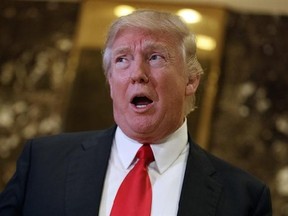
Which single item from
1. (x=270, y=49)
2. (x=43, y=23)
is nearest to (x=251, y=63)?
(x=270, y=49)

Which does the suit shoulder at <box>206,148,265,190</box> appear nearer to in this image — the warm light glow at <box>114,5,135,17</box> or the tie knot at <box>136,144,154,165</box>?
the tie knot at <box>136,144,154,165</box>

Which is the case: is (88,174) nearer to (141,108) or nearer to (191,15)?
(141,108)

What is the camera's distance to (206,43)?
2.73 meters

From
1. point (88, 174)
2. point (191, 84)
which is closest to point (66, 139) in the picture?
point (88, 174)

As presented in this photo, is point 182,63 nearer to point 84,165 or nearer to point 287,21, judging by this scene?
point 84,165

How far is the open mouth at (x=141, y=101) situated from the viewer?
1397 mm

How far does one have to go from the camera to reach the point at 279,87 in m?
2.69

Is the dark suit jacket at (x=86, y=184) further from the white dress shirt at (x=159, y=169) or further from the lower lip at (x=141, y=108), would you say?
the lower lip at (x=141, y=108)

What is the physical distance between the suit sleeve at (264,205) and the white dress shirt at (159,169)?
0.66ft

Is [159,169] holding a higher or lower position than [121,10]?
lower

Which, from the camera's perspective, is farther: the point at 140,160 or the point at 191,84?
the point at 191,84

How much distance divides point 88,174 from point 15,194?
7.1 inches

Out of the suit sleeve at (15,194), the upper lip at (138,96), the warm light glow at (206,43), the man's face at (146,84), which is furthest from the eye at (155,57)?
the warm light glow at (206,43)

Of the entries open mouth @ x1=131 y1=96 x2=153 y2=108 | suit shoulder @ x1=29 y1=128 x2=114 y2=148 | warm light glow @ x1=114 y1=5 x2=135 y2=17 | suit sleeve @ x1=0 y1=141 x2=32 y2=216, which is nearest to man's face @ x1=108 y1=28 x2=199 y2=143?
open mouth @ x1=131 y1=96 x2=153 y2=108
